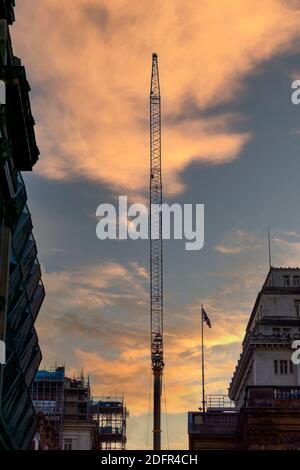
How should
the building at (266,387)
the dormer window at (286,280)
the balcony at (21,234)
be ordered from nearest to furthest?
1. the balcony at (21,234)
2. the building at (266,387)
3. the dormer window at (286,280)

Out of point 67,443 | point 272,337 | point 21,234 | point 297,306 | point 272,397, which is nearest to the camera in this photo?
point 21,234

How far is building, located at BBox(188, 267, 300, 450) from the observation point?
9069 cm

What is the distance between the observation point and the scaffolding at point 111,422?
17138cm

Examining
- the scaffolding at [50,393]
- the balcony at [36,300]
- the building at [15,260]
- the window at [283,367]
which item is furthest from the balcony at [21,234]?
the scaffolding at [50,393]

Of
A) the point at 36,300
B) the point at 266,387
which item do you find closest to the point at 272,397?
the point at 266,387

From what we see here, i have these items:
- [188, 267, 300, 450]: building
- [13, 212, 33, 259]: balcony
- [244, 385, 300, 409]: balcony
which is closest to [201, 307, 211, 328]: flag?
[188, 267, 300, 450]: building

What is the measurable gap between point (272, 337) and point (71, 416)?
119 ft

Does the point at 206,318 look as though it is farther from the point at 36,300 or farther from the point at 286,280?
the point at 36,300

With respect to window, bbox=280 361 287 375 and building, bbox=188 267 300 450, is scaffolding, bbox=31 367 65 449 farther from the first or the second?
window, bbox=280 361 287 375

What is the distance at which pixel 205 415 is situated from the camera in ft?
333

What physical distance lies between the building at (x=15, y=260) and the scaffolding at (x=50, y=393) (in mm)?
59079

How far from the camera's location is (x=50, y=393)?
149 meters

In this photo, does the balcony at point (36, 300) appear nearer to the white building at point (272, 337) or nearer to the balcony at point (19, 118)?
the balcony at point (19, 118)

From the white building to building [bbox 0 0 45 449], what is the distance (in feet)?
155
